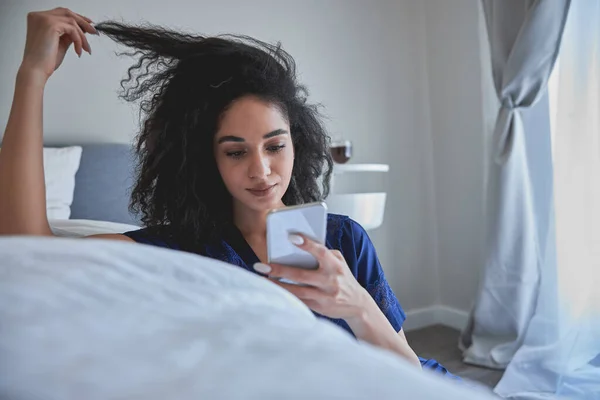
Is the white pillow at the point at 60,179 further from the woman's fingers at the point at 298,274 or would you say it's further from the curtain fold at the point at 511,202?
the curtain fold at the point at 511,202

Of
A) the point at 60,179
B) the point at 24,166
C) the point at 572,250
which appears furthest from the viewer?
the point at 572,250

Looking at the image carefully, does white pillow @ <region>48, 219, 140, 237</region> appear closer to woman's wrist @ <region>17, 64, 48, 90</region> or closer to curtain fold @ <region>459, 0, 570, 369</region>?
woman's wrist @ <region>17, 64, 48, 90</region>

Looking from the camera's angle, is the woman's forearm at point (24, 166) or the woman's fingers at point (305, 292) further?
the woman's forearm at point (24, 166)

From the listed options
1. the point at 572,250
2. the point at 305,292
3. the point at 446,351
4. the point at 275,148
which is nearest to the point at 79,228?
the point at 275,148

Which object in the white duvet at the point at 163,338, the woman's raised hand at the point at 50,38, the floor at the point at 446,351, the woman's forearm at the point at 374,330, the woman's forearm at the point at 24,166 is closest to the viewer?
the white duvet at the point at 163,338

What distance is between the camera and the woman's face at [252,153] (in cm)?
106

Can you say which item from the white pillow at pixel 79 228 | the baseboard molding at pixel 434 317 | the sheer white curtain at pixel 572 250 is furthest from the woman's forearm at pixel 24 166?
the baseboard molding at pixel 434 317

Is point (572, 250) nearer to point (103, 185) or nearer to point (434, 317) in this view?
point (434, 317)

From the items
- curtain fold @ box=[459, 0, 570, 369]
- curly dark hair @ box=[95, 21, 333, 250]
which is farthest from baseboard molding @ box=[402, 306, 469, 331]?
curly dark hair @ box=[95, 21, 333, 250]

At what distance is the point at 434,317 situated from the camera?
3.26 meters

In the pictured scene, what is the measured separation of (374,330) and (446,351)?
208 centimetres

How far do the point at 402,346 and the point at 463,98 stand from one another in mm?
2394

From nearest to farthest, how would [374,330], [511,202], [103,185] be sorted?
[374,330] → [103,185] → [511,202]

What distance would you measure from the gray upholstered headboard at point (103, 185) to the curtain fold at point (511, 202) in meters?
1.56
